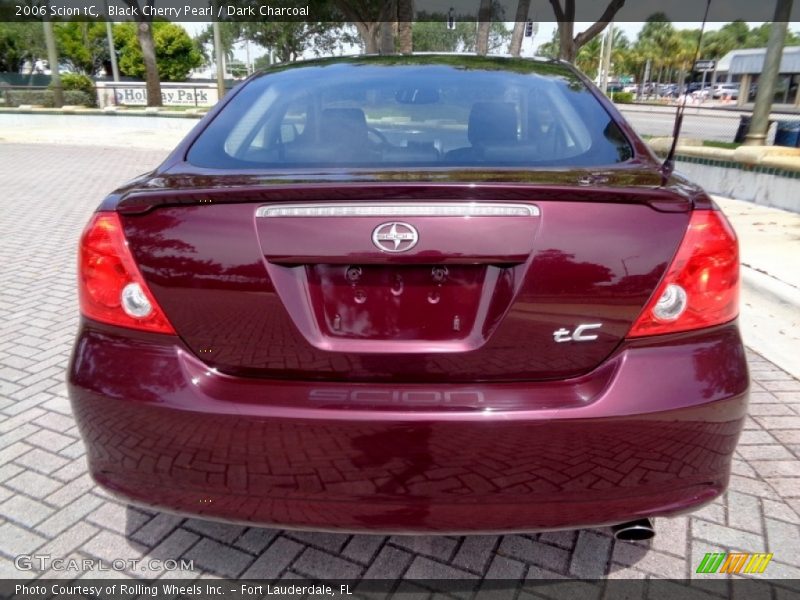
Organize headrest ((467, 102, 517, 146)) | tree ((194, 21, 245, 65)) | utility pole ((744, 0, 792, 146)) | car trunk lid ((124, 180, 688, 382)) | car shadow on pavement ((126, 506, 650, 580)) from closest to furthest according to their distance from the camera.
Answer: car trunk lid ((124, 180, 688, 382)) < car shadow on pavement ((126, 506, 650, 580)) < headrest ((467, 102, 517, 146)) < utility pole ((744, 0, 792, 146)) < tree ((194, 21, 245, 65))

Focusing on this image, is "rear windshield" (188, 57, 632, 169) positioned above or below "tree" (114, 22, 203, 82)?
above

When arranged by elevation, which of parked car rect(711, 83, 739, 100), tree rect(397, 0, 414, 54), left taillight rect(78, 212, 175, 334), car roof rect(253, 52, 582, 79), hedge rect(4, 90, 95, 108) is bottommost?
parked car rect(711, 83, 739, 100)

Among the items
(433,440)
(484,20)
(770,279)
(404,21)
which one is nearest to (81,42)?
(404,21)

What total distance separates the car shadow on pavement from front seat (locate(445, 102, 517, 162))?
51.5 inches

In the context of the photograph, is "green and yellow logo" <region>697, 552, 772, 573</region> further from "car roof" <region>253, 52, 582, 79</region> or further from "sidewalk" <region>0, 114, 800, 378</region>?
"car roof" <region>253, 52, 582, 79</region>

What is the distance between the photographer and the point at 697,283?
1.67m

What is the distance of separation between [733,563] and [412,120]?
6.41ft

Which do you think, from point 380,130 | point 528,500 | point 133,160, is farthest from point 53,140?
point 528,500

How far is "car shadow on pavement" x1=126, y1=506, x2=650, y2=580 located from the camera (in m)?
2.11

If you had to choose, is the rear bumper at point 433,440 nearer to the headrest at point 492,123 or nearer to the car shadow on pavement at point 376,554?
the car shadow on pavement at point 376,554

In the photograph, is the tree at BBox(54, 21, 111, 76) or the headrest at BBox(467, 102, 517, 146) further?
the tree at BBox(54, 21, 111, 76)

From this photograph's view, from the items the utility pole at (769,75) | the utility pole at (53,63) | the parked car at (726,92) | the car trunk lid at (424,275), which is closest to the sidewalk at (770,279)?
the utility pole at (769,75)

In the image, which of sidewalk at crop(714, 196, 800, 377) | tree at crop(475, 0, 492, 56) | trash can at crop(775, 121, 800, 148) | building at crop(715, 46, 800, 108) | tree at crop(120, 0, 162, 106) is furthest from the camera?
building at crop(715, 46, 800, 108)

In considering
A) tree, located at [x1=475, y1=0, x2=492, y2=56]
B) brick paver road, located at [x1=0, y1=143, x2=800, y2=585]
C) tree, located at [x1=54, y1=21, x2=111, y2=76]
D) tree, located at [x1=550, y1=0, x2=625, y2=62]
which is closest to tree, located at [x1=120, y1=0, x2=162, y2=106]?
tree, located at [x1=475, y1=0, x2=492, y2=56]
